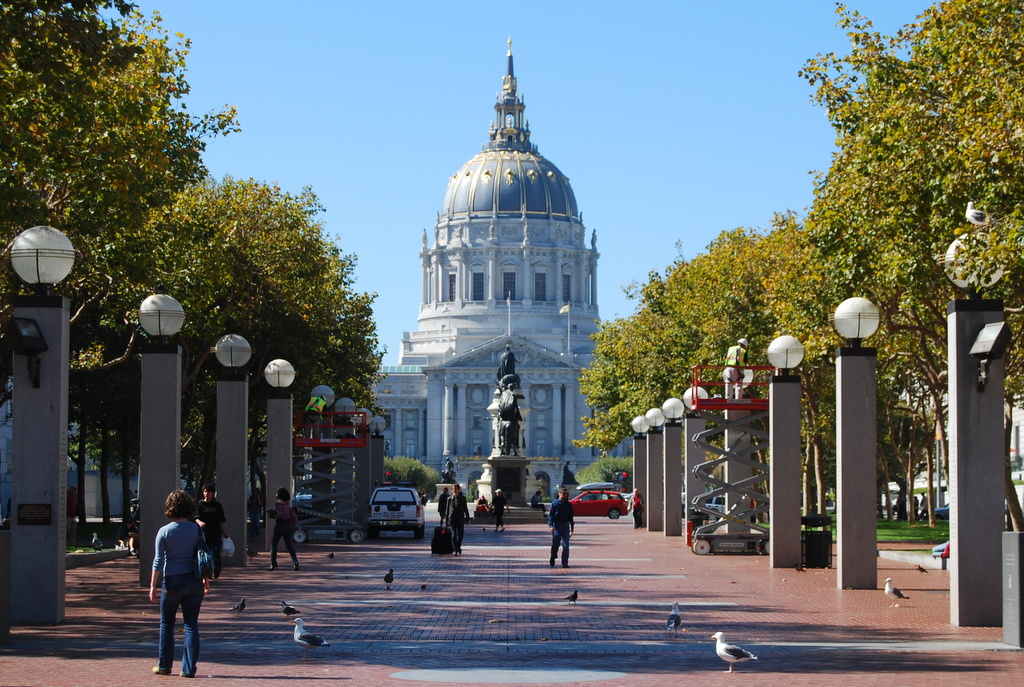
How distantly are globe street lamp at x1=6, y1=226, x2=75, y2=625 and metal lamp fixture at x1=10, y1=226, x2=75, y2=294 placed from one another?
12 mm

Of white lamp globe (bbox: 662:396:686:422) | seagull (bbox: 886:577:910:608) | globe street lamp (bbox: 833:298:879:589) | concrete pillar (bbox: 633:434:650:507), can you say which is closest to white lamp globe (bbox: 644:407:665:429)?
white lamp globe (bbox: 662:396:686:422)

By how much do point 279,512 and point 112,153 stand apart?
6.95 m

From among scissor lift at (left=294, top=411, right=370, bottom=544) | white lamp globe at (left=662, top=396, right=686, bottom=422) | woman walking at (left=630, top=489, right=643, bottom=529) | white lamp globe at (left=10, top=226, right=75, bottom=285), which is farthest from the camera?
woman walking at (left=630, top=489, right=643, bottom=529)

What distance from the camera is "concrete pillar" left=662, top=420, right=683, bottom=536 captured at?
46.2m

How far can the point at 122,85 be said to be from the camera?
1138 inches

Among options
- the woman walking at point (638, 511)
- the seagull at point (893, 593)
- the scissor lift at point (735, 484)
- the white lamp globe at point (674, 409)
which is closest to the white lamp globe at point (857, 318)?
the seagull at point (893, 593)

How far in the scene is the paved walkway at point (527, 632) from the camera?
560 inches

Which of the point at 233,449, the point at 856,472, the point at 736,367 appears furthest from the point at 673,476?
the point at 856,472

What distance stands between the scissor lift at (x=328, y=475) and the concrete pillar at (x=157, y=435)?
16318 millimetres

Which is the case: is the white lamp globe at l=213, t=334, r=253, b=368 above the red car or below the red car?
above

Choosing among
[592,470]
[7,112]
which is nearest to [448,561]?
[7,112]

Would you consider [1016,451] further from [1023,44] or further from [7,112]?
[7,112]

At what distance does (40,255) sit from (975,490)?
11134mm

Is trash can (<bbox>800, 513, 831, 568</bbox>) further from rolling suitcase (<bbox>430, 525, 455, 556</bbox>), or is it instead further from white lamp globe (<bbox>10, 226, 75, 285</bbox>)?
white lamp globe (<bbox>10, 226, 75, 285</bbox>)
